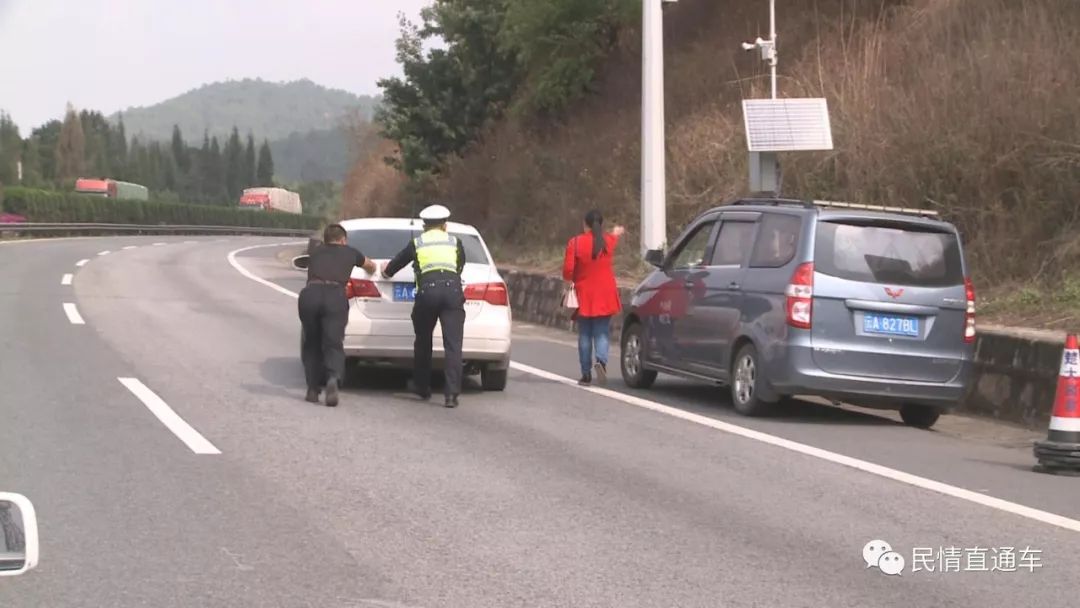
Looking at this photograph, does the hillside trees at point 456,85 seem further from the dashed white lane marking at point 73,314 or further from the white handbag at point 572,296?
the white handbag at point 572,296

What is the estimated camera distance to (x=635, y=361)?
14.1 meters

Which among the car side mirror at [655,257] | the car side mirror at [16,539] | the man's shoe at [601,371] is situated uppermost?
the car side mirror at [16,539]

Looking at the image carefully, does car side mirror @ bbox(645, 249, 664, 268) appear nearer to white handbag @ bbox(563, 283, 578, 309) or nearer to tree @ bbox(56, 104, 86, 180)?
white handbag @ bbox(563, 283, 578, 309)

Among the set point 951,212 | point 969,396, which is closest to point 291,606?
point 969,396

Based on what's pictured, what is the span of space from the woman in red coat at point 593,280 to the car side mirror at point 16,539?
1055 centimetres

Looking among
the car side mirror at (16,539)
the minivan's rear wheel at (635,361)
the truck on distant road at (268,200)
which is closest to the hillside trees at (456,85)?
the minivan's rear wheel at (635,361)

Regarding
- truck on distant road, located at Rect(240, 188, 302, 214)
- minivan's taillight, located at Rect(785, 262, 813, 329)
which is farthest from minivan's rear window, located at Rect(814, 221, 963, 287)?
truck on distant road, located at Rect(240, 188, 302, 214)

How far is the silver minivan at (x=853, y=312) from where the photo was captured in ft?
37.0

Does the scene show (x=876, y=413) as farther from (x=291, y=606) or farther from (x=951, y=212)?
(x=291, y=606)

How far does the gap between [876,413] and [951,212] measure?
491cm

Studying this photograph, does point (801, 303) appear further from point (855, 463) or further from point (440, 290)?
point (440, 290)

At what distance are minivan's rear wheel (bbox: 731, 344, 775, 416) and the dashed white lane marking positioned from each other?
10.4 metres

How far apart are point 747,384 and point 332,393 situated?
3525 millimetres

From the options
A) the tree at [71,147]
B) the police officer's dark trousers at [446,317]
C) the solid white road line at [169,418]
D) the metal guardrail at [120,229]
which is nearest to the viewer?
the solid white road line at [169,418]
